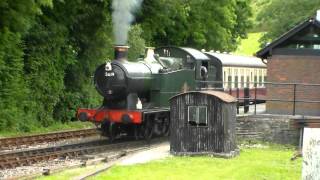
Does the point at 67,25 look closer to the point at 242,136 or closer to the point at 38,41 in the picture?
the point at 38,41

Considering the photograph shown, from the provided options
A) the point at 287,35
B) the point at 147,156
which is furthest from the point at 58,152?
the point at 287,35

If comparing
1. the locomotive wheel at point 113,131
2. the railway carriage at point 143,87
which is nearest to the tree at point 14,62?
the railway carriage at point 143,87

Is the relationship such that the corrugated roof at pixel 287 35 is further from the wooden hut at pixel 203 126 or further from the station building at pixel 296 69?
the wooden hut at pixel 203 126

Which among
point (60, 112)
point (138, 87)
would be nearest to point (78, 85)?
point (60, 112)

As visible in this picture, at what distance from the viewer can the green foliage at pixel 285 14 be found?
46.6 meters

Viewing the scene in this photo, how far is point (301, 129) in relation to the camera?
17.4 meters

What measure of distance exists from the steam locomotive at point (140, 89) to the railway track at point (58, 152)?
63 centimetres

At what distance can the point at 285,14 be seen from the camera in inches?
1884

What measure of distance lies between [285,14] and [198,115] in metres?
34.9

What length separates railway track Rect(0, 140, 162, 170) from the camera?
1391cm

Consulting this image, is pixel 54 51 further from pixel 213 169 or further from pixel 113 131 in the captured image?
pixel 213 169

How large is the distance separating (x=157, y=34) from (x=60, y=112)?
11.9m

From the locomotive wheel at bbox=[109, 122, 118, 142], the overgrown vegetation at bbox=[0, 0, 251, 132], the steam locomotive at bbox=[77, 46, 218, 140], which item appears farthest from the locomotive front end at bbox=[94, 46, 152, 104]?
the overgrown vegetation at bbox=[0, 0, 251, 132]

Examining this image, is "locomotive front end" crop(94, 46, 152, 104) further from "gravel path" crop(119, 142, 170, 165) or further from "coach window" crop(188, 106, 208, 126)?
"coach window" crop(188, 106, 208, 126)
